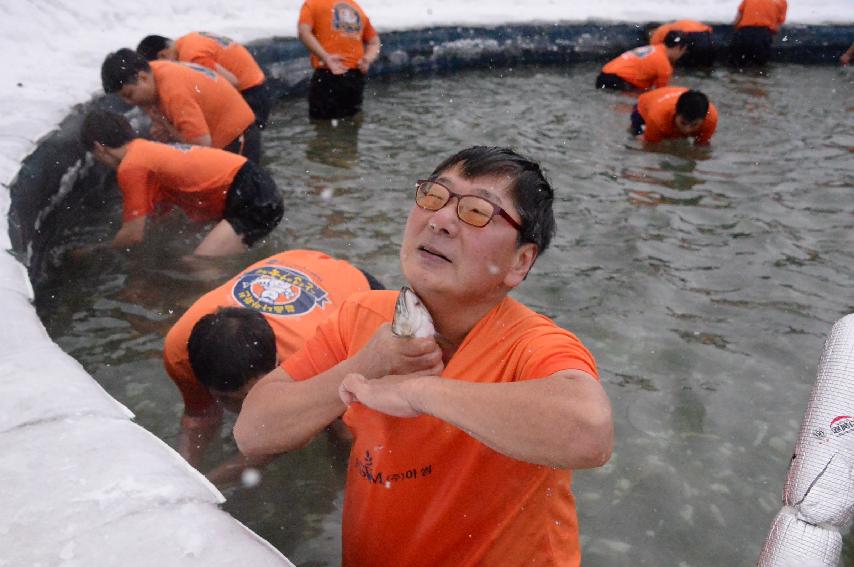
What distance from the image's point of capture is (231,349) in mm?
2799

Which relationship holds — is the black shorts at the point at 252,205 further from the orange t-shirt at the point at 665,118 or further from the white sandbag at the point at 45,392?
the orange t-shirt at the point at 665,118

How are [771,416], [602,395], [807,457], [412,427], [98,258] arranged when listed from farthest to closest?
[98,258]
[771,416]
[807,457]
[412,427]
[602,395]

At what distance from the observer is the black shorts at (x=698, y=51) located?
1052 cm

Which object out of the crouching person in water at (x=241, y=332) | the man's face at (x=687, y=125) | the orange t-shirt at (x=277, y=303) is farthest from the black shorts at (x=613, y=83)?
the orange t-shirt at (x=277, y=303)

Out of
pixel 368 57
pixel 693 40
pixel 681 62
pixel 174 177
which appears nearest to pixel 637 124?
pixel 368 57

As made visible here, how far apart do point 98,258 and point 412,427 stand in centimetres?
372

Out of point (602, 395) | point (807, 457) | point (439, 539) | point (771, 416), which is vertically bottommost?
point (771, 416)

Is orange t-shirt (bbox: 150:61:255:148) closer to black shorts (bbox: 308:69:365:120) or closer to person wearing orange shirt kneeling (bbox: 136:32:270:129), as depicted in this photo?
person wearing orange shirt kneeling (bbox: 136:32:270:129)

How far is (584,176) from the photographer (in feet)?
21.6

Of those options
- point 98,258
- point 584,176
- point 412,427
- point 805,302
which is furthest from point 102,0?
point 412,427

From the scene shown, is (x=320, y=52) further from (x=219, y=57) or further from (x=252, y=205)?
(x=252, y=205)

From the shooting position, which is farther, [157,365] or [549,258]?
[549,258]

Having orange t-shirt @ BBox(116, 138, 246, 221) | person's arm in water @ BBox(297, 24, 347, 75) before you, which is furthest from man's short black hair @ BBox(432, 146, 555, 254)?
person's arm in water @ BBox(297, 24, 347, 75)

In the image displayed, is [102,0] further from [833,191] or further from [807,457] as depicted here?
[807,457]
